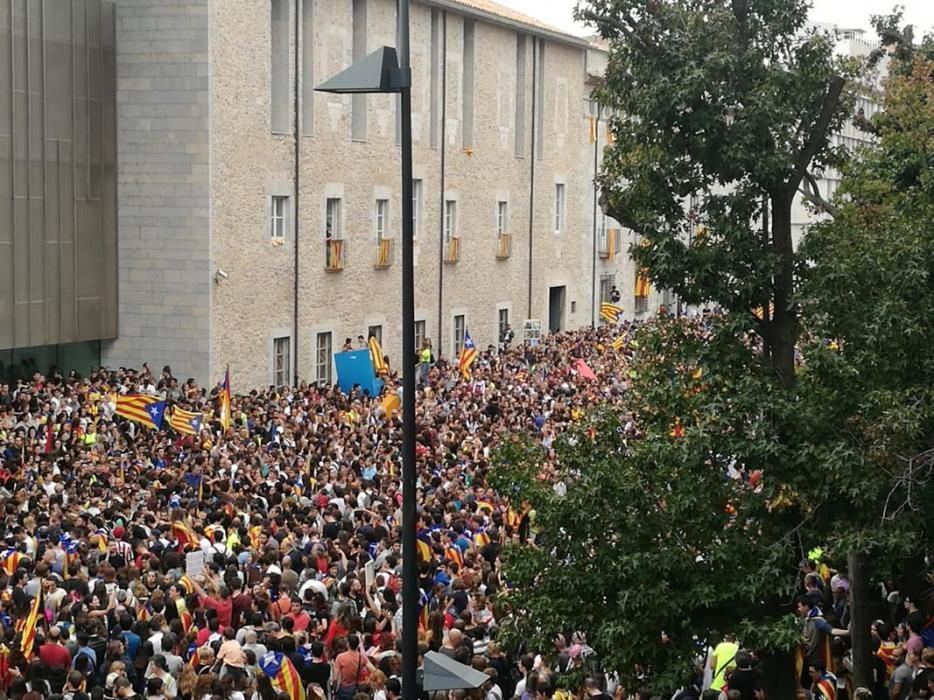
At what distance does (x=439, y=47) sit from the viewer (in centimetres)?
4791

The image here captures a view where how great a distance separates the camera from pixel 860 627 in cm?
1481

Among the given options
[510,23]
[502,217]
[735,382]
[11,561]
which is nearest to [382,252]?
[502,217]

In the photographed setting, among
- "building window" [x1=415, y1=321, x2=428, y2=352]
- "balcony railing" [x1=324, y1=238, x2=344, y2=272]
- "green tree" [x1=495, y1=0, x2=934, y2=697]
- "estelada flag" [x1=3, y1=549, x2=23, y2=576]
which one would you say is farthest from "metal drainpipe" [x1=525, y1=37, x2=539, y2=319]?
"green tree" [x1=495, y1=0, x2=934, y2=697]

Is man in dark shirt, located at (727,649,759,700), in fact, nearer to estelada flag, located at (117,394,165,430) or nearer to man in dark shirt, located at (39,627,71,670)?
man in dark shirt, located at (39,627,71,670)

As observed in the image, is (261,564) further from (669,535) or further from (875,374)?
(875,374)

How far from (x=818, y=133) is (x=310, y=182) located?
1097 inches

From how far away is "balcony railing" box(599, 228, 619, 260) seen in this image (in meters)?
61.8

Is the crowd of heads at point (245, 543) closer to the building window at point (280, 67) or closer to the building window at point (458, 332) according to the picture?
the building window at point (280, 67)

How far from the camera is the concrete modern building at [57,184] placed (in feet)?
111

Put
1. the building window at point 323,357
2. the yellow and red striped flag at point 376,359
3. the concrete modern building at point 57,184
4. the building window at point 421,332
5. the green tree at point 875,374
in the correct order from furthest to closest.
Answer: the building window at point 421,332, the building window at point 323,357, the yellow and red striped flag at point 376,359, the concrete modern building at point 57,184, the green tree at point 875,374

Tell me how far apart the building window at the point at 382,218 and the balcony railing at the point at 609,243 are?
57.9ft

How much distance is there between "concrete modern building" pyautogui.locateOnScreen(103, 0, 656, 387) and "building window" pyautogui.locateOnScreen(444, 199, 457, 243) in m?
0.09

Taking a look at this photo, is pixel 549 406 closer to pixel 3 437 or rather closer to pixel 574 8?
pixel 3 437

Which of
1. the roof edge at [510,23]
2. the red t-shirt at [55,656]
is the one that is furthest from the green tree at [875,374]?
the roof edge at [510,23]
